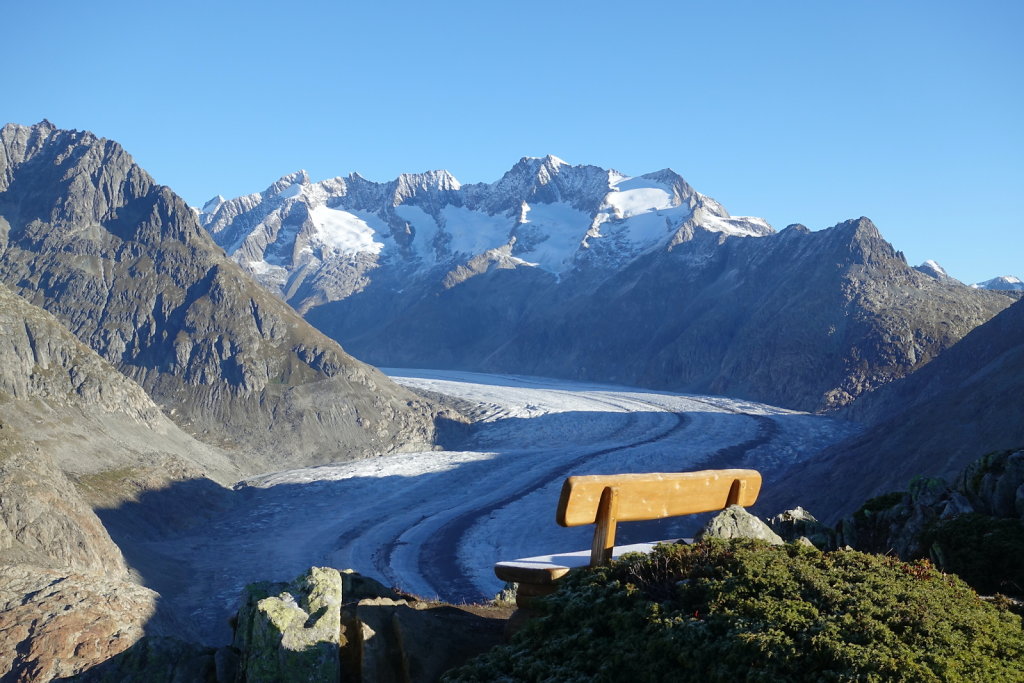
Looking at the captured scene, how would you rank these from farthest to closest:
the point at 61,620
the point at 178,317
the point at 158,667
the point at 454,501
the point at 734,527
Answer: the point at 178,317 < the point at 454,501 < the point at 61,620 < the point at 734,527 < the point at 158,667

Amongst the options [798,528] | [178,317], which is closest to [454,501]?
[798,528]

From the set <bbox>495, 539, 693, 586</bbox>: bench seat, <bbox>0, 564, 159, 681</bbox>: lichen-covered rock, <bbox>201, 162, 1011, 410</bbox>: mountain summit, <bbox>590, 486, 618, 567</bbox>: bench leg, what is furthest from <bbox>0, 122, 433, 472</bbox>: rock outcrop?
<bbox>590, 486, 618, 567</bbox>: bench leg

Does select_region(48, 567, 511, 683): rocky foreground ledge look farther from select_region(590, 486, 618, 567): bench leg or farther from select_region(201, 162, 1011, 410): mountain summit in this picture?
select_region(201, 162, 1011, 410): mountain summit

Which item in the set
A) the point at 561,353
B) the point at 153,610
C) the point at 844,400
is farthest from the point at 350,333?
the point at 153,610

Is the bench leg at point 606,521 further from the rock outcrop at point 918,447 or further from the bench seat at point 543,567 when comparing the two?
the rock outcrop at point 918,447

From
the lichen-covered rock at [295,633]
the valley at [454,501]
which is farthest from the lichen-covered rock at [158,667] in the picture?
the valley at [454,501]

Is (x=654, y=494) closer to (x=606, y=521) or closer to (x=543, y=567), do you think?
(x=606, y=521)
